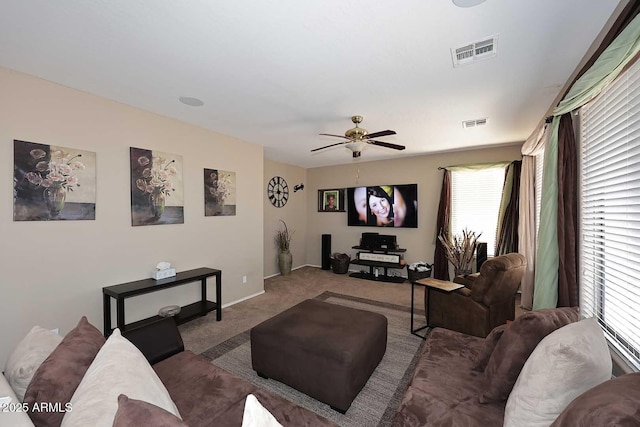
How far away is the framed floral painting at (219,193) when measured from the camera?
396 cm

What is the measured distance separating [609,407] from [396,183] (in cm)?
550

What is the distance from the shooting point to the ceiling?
163 cm

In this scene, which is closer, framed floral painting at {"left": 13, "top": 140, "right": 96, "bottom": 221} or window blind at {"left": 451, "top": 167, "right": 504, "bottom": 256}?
framed floral painting at {"left": 13, "top": 140, "right": 96, "bottom": 221}

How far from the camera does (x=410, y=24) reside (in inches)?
68.9

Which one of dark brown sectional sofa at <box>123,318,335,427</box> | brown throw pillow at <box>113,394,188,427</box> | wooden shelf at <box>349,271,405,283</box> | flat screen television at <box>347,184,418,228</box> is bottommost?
wooden shelf at <box>349,271,405,283</box>

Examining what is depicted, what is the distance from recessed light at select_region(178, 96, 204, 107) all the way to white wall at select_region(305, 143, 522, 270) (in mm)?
3403

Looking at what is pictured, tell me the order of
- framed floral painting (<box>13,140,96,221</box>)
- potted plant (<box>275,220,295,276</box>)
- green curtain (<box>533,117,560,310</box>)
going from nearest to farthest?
green curtain (<box>533,117,560,310</box>), framed floral painting (<box>13,140,96,221</box>), potted plant (<box>275,220,295,276</box>)

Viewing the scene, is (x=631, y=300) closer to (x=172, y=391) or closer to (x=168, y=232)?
(x=172, y=391)

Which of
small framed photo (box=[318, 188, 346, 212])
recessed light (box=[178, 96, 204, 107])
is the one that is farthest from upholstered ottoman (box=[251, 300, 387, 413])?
small framed photo (box=[318, 188, 346, 212])

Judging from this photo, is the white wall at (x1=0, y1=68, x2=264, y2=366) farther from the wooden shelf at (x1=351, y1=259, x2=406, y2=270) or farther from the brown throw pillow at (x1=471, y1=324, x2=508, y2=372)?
the brown throw pillow at (x1=471, y1=324, x2=508, y2=372)

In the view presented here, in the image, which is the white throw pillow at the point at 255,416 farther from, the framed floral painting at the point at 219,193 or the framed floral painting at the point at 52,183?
the framed floral painting at the point at 219,193

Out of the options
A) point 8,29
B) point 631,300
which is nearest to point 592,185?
point 631,300

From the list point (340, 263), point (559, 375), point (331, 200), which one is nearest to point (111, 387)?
point (559, 375)

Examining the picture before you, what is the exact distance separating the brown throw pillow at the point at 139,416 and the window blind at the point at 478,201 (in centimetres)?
561
